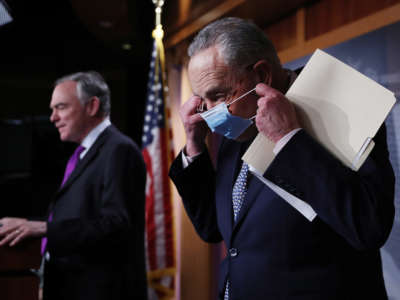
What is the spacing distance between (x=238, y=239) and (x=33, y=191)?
5.04m

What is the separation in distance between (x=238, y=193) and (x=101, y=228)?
35.5 inches

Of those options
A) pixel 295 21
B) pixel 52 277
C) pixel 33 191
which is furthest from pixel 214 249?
pixel 33 191

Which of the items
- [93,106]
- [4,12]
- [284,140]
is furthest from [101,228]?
[4,12]

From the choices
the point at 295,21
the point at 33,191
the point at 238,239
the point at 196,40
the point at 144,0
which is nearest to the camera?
the point at 238,239

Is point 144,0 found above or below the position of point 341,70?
above

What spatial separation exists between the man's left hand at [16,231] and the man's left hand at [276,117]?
100 centimetres

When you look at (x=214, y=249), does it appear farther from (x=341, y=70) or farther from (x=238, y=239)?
(x=341, y=70)

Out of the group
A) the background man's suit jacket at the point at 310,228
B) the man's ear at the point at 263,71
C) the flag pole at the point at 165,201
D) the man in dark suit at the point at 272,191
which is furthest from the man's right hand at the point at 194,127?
the flag pole at the point at 165,201

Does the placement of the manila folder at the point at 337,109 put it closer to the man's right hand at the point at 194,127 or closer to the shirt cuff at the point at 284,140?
the shirt cuff at the point at 284,140

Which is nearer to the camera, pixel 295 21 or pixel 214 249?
pixel 295 21

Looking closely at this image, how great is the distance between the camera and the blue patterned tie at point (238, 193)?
114 cm

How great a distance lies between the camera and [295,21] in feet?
7.94

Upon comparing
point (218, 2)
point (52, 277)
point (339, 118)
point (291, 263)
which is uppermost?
point (218, 2)

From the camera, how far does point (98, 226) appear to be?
1.81 metres
